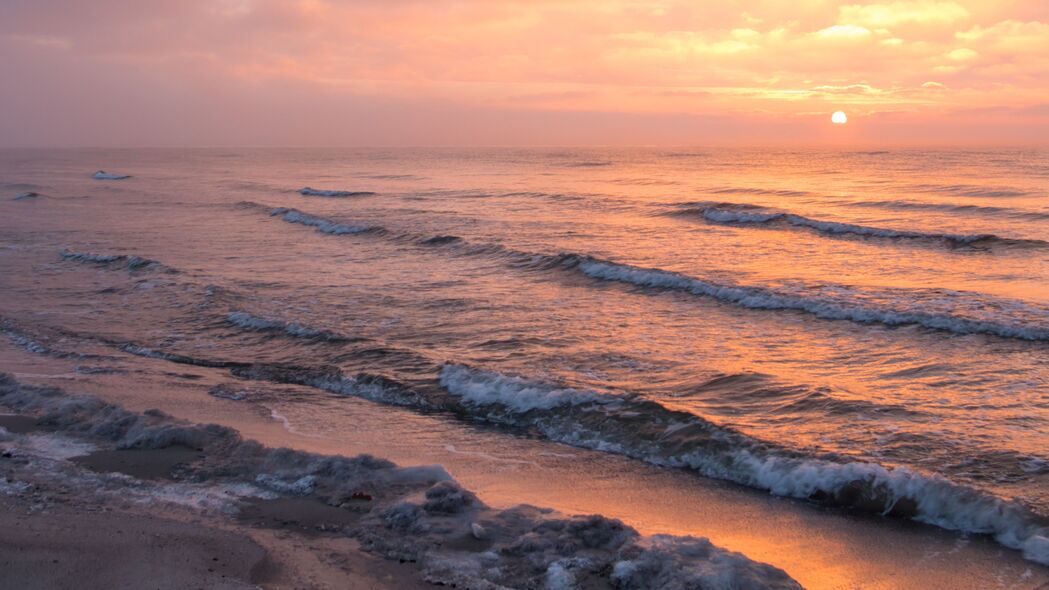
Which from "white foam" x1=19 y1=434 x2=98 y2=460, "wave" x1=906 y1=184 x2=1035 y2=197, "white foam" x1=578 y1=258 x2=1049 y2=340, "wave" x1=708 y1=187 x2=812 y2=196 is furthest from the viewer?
"wave" x1=708 y1=187 x2=812 y2=196

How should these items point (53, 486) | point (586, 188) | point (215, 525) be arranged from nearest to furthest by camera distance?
point (215, 525) → point (53, 486) → point (586, 188)

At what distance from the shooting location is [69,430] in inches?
324

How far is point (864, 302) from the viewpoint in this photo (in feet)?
49.0

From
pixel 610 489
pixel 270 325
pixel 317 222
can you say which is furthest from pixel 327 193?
pixel 610 489

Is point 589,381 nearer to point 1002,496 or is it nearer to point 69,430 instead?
point 1002,496

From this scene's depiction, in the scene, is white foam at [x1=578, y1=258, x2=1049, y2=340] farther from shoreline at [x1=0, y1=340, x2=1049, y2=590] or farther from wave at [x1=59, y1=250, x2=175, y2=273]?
wave at [x1=59, y1=250, x2=175, y2=273]

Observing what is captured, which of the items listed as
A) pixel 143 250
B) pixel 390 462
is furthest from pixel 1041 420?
pixel 143 250

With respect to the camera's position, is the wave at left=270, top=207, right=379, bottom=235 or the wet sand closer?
the wet sand

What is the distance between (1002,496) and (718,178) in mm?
53965

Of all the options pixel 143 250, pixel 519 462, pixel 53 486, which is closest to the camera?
pixel 53 486

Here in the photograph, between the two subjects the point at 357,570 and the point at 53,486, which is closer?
the point at 357,570

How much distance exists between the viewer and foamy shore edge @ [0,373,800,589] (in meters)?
5.22

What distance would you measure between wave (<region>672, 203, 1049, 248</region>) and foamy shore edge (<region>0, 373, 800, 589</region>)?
21.0 m

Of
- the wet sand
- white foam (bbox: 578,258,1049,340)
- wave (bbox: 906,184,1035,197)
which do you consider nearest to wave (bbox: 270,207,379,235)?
white foam (bbox: 578,258,1049,340)
